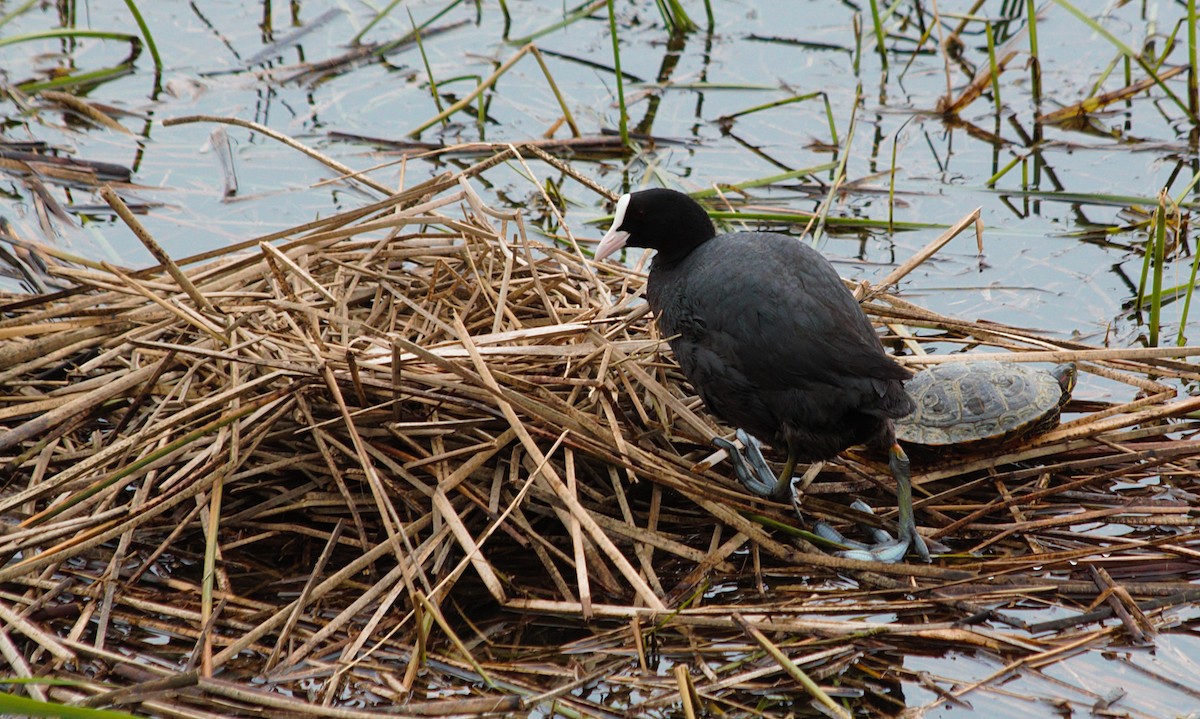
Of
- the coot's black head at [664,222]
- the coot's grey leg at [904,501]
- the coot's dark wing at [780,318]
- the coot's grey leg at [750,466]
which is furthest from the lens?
the coot's black head at [664,222]

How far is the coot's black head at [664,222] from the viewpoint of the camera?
351 cm

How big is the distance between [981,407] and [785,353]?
773mm

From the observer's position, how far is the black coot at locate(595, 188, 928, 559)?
3.08 meters

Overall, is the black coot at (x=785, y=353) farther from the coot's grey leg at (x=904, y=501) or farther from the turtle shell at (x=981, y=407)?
→ the turtle shell at (x=981, y=407)

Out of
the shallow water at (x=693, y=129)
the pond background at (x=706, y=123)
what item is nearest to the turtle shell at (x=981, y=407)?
the shallow water at (x=693, y=129)

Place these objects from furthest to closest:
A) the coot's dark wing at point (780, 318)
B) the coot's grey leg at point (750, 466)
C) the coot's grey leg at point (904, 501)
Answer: the coot's grey leg at point (750, 466) → the coot's grey leg at point (904, 501) → the coot's dark wing at point (780, 318)

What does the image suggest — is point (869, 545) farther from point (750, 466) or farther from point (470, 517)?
point (470, 517)

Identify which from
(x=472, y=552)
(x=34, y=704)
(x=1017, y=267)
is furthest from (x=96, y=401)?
(x=1017, y=267)

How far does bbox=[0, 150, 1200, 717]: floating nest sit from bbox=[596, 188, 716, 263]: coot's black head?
0.29 meters

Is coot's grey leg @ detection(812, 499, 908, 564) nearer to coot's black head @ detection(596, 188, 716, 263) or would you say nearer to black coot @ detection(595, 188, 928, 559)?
black coot @ detection(595, 188, 928, 559)

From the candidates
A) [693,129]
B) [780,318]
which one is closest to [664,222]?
[780,318]

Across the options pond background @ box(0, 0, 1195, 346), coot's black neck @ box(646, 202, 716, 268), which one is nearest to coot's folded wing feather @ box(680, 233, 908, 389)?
coot's black neck @ box(646, 202, 716, 268)

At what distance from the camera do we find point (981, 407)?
350 cm

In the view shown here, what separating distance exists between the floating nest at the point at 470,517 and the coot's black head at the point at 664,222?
0.29 metres
